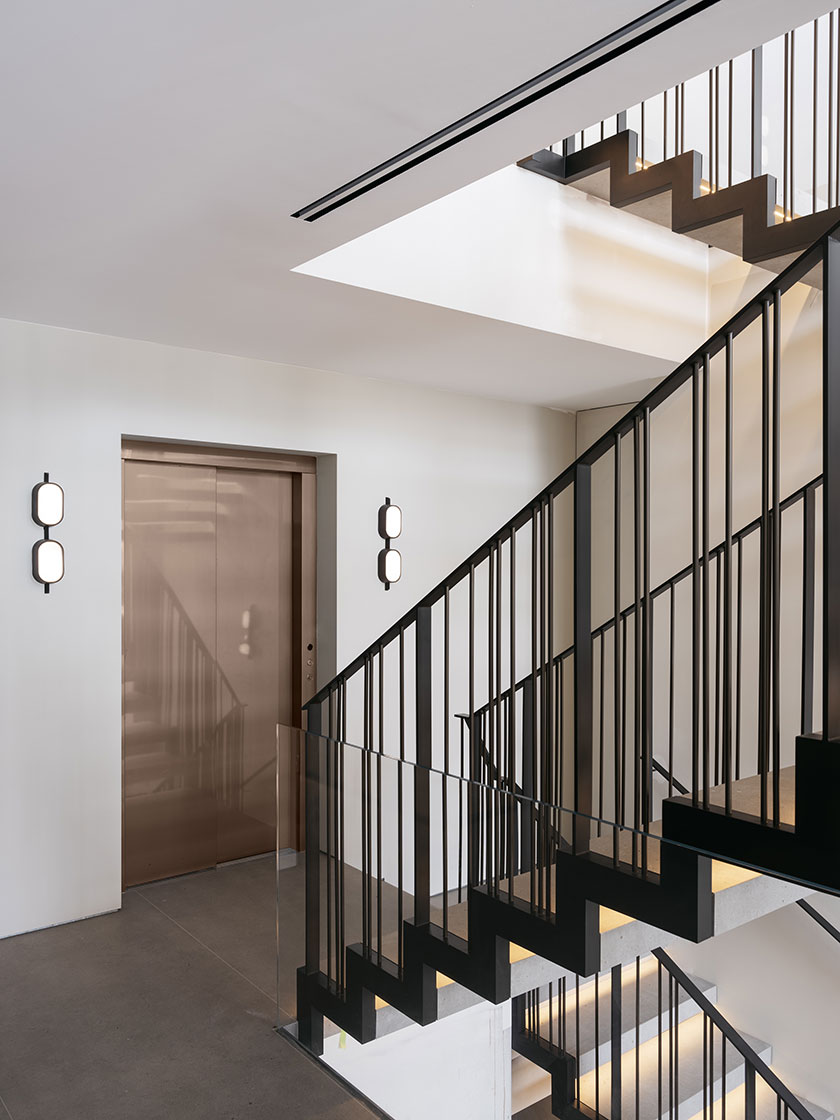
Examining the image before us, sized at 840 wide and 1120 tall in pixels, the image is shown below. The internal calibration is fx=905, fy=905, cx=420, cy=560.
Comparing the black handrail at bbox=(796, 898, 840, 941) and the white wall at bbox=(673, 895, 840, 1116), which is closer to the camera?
the black handrail at bbox=(796, 898, 840, 941)

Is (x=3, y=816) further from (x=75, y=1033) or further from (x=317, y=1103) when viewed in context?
(x=317, y=1103)

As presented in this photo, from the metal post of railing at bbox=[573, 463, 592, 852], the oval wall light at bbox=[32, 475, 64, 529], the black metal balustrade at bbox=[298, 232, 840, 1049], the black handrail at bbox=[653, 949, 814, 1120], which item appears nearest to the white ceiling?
A: the black metal balustrade at bbox=[298, 232, 840, 1049]

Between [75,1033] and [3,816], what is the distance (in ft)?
3.63

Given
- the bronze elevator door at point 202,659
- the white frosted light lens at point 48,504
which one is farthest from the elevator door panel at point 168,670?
the white frosted light lens at point 48,504

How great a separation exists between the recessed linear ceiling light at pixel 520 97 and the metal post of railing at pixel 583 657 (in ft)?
3.12

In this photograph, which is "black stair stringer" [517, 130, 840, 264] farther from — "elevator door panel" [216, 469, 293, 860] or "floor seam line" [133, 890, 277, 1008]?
"floor seam line" [133, 890, 277, 1008]

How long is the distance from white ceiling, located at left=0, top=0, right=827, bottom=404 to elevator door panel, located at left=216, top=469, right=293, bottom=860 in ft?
5.07

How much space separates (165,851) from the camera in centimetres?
470

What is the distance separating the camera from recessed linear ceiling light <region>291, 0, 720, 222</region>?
183cm

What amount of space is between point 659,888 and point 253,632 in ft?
10.2

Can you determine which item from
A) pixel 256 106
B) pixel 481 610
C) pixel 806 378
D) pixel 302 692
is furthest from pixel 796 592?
pixel 256 106

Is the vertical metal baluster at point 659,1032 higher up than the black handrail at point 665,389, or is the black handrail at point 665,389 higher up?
the black handrail at point 665,389

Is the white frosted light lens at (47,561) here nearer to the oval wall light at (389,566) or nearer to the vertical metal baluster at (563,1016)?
the oval wall light at (389,566)

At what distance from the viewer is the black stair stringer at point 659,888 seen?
2.31 metres
